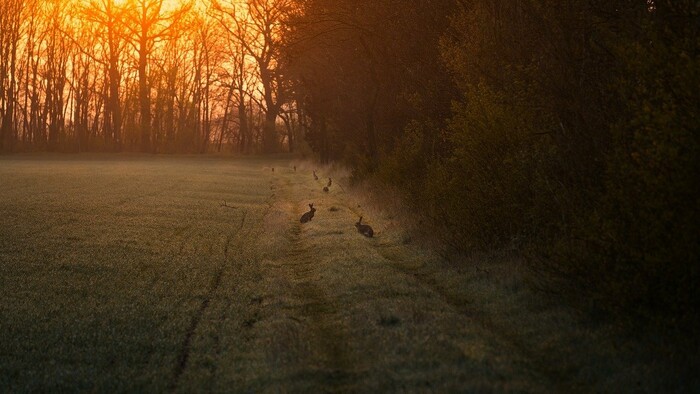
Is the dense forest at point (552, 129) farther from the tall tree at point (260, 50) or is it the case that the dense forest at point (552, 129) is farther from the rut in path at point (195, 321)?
the tall tree at point (260, 50)

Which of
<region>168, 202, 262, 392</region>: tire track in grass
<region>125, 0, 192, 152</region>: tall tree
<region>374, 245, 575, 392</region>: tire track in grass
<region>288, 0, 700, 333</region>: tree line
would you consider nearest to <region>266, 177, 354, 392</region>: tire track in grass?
<region>168, 202, 262, 392</region>: tire track in grass

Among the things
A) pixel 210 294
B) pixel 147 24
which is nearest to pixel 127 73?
pixel 147 24

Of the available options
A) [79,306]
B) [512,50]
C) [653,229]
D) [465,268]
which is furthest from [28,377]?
[512,50]

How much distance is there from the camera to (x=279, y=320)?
29.0 feet

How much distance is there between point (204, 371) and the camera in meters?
7.09

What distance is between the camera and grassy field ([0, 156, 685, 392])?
6.72m

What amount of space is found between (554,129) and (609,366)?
4.65 meters

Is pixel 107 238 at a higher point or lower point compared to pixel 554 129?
lower

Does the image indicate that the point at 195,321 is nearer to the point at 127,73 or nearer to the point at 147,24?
the point at 147,24

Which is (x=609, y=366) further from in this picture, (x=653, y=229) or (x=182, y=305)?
(x=182, y=305)

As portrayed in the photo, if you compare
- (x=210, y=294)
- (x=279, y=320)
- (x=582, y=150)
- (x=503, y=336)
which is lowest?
(x=210, y=294)

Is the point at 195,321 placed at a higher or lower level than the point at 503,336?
lower

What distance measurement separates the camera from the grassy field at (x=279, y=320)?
6.72 m

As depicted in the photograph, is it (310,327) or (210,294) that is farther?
(210,294)
